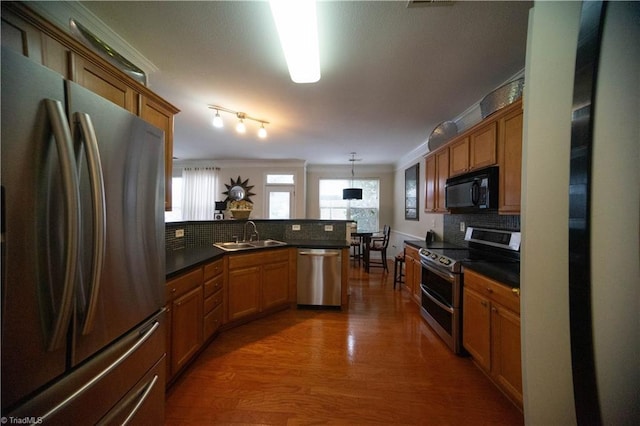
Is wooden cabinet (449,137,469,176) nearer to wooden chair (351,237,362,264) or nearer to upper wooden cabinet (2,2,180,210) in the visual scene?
wooden chair (351,237,362,264)

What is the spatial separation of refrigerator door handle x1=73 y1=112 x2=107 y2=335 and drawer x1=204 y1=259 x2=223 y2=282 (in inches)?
47.4

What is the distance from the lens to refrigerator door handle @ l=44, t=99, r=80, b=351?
0.63 m

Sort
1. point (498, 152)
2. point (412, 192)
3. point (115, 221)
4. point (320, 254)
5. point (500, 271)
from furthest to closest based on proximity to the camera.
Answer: point (412, 192) < point (320, 254) < point (498, 152) < point (500, 271) < point (115, 221)

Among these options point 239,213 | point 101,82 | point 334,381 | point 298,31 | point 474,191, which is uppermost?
point 298,31

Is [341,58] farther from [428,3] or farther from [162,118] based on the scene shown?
[162,118]

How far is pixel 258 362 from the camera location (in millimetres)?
1778

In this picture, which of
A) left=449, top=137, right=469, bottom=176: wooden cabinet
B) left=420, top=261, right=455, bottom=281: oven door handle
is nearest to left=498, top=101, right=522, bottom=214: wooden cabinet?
left=449, top=137, right=469, bottom=176: wooden cabinet

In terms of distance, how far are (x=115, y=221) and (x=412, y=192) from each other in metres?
4.73

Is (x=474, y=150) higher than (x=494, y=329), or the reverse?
(x=474, y=150)

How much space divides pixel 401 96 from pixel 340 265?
215 centimetres

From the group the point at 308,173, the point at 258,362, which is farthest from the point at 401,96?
the point at 308,173

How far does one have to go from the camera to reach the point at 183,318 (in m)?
1.59

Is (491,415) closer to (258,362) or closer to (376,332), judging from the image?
(376,332)

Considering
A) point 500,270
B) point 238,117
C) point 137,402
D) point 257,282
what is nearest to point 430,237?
point 500,270
